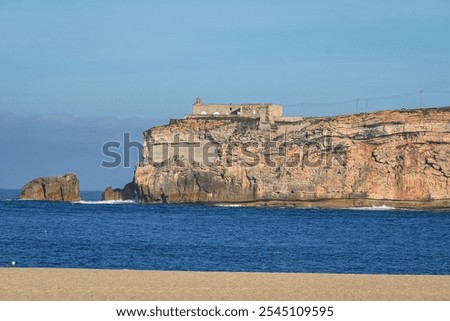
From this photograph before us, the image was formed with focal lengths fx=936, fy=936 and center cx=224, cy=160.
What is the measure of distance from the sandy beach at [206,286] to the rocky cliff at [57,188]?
253 ft

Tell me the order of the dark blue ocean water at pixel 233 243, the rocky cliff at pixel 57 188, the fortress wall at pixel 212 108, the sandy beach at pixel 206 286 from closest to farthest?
the sandy beach at pixel 206 286, the dark blue ocean water at pixel 233 243, the fortress wall at pixel 212 108, the rocky cliff at pixel 57 188

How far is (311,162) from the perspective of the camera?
7981cm

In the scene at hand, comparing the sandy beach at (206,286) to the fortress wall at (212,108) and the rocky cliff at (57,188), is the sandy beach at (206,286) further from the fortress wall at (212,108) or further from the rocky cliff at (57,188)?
the rocky cliff at (57,188)

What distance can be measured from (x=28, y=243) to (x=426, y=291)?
76.7 feet

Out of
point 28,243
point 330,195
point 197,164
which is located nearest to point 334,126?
point 330,195

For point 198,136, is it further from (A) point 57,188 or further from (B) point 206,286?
(B) point 206,286

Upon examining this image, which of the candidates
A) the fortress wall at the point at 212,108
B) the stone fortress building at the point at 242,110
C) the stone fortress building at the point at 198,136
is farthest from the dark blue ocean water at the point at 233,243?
the fortress wall at the point at 212,108

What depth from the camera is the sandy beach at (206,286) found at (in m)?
15.6

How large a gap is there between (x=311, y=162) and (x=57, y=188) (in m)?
29.5

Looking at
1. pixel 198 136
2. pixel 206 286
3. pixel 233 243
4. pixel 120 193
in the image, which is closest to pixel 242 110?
pixel 198 136

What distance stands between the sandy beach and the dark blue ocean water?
28.5 ft
